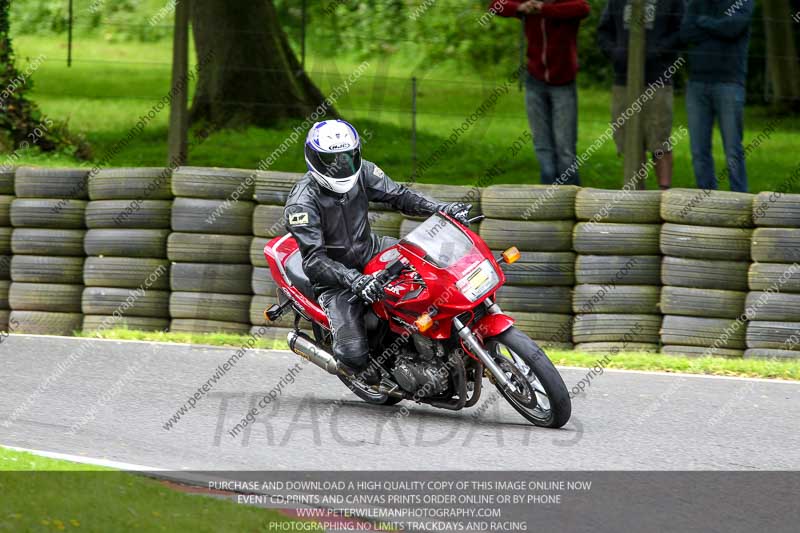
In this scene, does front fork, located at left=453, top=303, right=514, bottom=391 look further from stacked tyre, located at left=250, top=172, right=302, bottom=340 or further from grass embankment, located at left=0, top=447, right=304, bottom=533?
stacked tyre, located at left=250, top=172, right=302, bottom=340

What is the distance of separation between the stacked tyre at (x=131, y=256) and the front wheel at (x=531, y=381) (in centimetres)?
472

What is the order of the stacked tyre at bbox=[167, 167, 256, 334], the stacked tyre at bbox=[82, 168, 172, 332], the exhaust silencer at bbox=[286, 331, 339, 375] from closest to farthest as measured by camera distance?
the exhaust silencer at bbox=[286, 331, 339, 375], the stacked tyre at bbox=[167, 167, 256, 334], the stacked tyre at bbox=[82, 168, 172, 332]

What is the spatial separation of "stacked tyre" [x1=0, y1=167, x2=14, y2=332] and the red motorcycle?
4793mm

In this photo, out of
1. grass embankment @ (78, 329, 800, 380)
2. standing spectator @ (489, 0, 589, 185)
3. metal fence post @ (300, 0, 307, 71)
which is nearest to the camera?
grass embankment @ (78, 329, 800, 380)

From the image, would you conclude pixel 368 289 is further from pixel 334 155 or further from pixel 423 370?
pixel 334 155

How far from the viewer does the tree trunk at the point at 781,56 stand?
47.3 feet

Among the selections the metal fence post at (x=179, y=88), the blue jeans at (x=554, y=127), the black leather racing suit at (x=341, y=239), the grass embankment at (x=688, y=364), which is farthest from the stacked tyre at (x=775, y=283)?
the metal fence post at (x=179, y=88)

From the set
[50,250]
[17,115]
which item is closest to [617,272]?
[50,250]

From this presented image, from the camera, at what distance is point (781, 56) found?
1433cm

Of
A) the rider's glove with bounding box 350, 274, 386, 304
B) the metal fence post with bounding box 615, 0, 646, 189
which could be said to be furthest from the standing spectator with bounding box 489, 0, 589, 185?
the rider's glove with bounding box 350, 274, 386, 304

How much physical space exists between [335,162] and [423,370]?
1346mm

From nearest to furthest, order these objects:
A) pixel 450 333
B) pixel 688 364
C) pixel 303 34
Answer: pixel 450 333
pixel 688 364
pixel 303 34

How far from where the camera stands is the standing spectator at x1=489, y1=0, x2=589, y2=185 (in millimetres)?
11688

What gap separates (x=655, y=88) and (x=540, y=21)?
1246 mm
